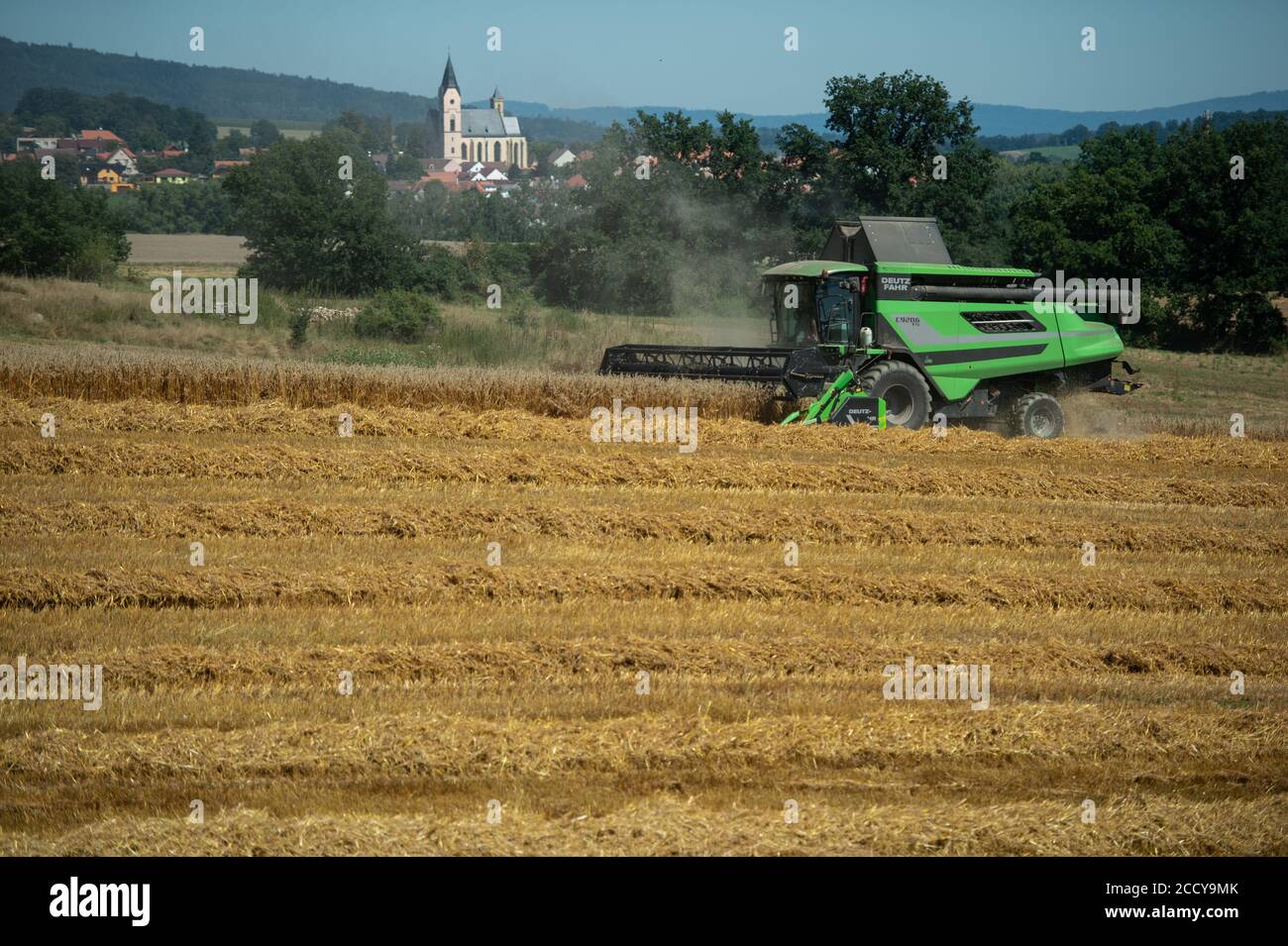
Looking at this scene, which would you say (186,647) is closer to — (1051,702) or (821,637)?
(821,637)

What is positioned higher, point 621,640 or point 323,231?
point 323,231

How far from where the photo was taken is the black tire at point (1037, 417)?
18.7 metres

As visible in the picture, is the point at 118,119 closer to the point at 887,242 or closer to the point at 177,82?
the point at 177,82

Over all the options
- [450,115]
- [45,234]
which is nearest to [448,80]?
[450,115]

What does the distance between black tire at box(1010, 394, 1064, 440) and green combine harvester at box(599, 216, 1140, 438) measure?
1 cm

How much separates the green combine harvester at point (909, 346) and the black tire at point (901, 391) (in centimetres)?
2

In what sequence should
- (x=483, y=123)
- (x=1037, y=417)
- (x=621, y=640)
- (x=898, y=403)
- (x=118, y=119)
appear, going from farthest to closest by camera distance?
1. (x=483, y=123)
2. (x=118, y=119)
3. (x=1037, y=417)
4. (x=898, y=403)
5. (x=621, y=640)

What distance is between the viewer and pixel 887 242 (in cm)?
1856

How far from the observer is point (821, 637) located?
909cm

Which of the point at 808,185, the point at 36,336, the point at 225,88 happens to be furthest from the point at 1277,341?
the point at 225,88

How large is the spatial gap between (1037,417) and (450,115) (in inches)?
7124

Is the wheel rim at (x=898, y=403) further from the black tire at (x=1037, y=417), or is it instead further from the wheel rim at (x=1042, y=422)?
the wheel rim at (x=1042, y=422)

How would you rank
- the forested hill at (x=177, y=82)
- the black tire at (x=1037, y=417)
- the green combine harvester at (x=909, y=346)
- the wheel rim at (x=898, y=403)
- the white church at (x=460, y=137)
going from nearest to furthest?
1. the green combine harvester at (x=909, y=346)
2. the wheel rim at (x=898, y=403)
3. the black tire at (x=1037, y=417)
4. the forested hill at (x=177, y=82)
5. the white church at (x=460, y=137)

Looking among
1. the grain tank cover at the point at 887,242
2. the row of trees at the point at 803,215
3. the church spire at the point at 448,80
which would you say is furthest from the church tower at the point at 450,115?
the grain tank cover at the point at 887,242
